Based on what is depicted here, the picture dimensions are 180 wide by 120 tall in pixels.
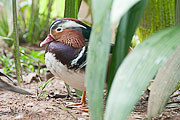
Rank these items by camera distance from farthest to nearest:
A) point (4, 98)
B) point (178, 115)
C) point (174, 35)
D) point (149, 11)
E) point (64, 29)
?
point (149, 11) < point (4, 98) < point (64, 29) < point (178, 115) < point (174, 35)

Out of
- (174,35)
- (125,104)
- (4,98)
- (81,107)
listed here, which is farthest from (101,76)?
(4,98)

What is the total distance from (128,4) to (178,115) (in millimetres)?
855

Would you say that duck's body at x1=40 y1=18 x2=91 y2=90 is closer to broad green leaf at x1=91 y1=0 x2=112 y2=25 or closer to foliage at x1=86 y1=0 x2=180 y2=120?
foliage at x1=86 y1=0 x2=180 y2=120

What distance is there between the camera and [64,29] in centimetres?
139

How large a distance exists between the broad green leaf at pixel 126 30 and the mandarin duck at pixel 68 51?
452 millimetres

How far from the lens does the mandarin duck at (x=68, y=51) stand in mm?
1303

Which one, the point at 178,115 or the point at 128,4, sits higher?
the point at 128,4

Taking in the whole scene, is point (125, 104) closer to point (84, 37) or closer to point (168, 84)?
point (168, 84)

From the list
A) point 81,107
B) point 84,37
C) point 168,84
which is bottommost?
point 81,107

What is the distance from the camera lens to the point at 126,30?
0.83 metres

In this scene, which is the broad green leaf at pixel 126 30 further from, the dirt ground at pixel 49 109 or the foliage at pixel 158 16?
the foliage at pixel 158 16

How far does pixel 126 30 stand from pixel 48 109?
71 centimetres

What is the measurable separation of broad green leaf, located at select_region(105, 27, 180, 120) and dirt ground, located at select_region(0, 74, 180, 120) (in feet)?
1.62

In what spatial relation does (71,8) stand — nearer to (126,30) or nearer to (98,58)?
(126,30)
